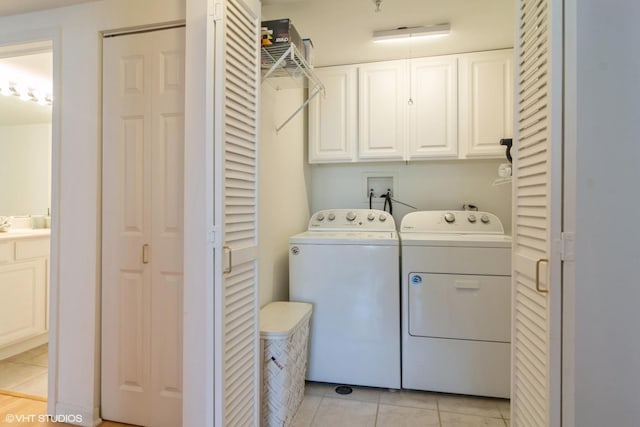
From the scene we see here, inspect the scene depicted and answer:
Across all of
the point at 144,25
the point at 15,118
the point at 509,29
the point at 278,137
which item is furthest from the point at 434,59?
the point at 15,118

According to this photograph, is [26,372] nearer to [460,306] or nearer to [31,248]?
[31,248]

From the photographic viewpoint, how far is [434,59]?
2.45 meters

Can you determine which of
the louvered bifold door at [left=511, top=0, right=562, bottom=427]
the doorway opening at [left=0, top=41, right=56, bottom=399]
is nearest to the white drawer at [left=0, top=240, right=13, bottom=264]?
the doorway opening at [left=0, top=41, right=56, bottom=399]

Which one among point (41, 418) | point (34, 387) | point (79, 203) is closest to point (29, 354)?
point (34, 387)

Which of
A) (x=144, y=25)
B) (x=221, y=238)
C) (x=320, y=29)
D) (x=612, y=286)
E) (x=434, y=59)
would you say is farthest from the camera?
(x=434, y=59)

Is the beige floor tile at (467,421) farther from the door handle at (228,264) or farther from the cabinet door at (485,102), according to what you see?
the cabinet door at (485,102)

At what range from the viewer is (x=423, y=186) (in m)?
2.78

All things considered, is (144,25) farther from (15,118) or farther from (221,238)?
(15,118)

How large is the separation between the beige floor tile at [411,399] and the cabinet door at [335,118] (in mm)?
1670

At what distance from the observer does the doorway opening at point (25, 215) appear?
222 centimetres

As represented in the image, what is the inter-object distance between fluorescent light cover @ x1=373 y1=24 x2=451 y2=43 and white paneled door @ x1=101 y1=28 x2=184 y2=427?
3.97 ft

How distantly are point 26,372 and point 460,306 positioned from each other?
2.88 meters

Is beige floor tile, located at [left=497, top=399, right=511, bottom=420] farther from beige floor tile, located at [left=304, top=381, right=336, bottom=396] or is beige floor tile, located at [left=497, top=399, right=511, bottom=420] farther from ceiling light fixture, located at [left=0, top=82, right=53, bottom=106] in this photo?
ceiling light fixture, located at [left=0, top=82, right=53, bottom=106]

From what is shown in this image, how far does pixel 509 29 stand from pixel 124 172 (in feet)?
7.97
